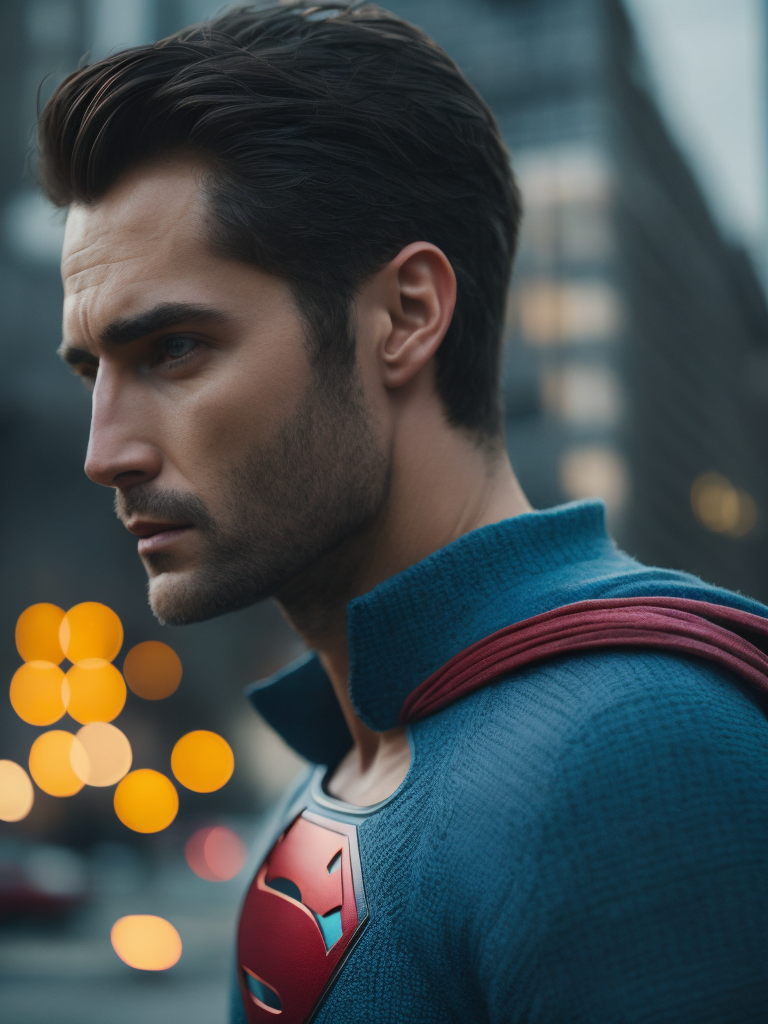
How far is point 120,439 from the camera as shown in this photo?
1763 millimetres

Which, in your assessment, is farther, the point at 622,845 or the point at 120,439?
the point at 120,439

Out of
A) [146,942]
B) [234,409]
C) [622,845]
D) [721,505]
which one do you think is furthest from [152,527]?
[721,505]

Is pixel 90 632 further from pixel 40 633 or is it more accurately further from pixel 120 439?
pixel 120 439

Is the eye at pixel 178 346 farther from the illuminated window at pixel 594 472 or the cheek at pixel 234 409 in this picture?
the illuminated window at pixel 594 472

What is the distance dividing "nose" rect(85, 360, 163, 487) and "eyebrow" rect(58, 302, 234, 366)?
0.08 m

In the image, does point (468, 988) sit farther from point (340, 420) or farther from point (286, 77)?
point (286, 77)

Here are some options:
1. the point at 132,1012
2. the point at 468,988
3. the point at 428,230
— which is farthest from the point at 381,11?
the point at 132,1012

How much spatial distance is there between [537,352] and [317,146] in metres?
47.9

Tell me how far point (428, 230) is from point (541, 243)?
50.2m

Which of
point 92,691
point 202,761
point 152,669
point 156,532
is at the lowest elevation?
point 202,761

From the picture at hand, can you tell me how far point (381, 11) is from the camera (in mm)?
2156

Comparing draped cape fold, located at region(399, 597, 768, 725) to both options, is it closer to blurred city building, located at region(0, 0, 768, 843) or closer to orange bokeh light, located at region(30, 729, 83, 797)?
blurred city building, located at region(0, 0, 768, 843)

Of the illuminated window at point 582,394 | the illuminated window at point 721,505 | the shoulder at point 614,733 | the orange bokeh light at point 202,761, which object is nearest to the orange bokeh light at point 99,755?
the orange bokeh light at point 202,761

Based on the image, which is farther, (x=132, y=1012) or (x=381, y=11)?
(x=132, y=1012)
